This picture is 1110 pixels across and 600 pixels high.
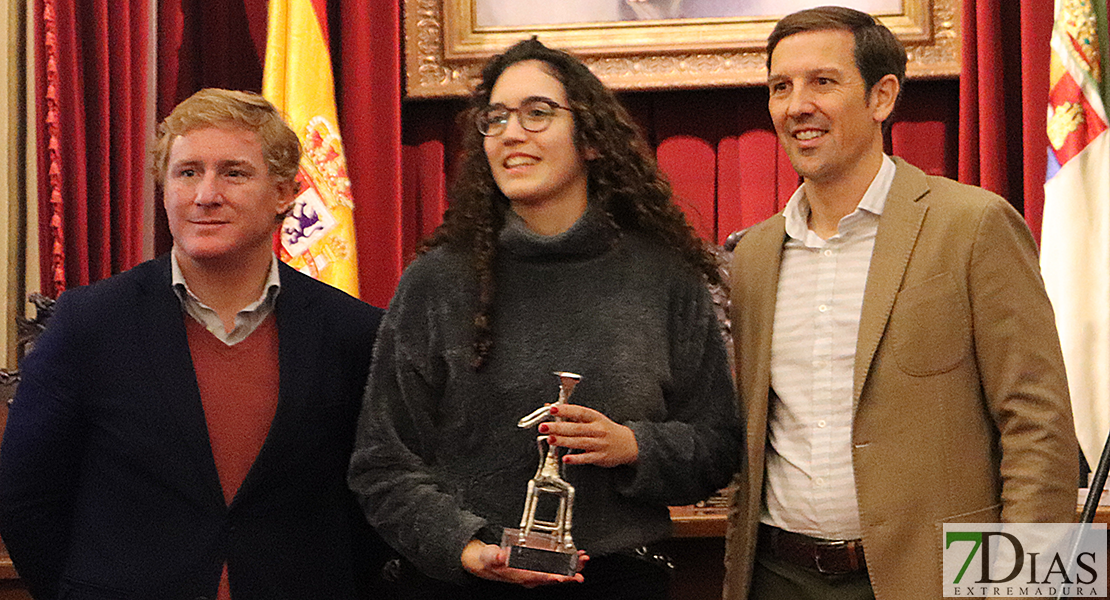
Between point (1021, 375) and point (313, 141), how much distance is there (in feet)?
9.37

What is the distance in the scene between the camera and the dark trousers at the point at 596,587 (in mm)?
1826

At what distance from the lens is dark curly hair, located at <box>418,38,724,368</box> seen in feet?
6.49

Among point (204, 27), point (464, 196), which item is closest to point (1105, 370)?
point (464, 196)

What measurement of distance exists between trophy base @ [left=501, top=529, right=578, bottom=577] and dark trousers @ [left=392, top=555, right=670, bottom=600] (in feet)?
0.48

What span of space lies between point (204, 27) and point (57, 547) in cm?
290

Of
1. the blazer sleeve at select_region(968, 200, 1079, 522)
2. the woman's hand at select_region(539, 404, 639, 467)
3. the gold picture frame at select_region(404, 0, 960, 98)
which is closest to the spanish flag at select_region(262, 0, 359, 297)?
the gold picture frame at select_region(404, 0, 960, 98)

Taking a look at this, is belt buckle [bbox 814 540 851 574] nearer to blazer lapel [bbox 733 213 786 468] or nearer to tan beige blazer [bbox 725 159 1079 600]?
tan beige blazer [bbox 725 159 1079 600]

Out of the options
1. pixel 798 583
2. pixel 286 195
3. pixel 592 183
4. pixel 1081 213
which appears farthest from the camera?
pixel 1081 213

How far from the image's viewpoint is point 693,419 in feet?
6.35

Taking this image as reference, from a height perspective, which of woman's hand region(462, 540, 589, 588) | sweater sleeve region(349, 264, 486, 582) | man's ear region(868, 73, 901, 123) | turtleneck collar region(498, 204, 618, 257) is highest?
man's ear region(868, 73, 901, 123)

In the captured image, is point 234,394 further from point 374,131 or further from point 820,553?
point 374,131

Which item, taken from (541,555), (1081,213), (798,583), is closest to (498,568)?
(541,555)

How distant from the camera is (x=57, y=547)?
6.59 ft

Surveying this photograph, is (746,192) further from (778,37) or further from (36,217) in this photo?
(36,217)
